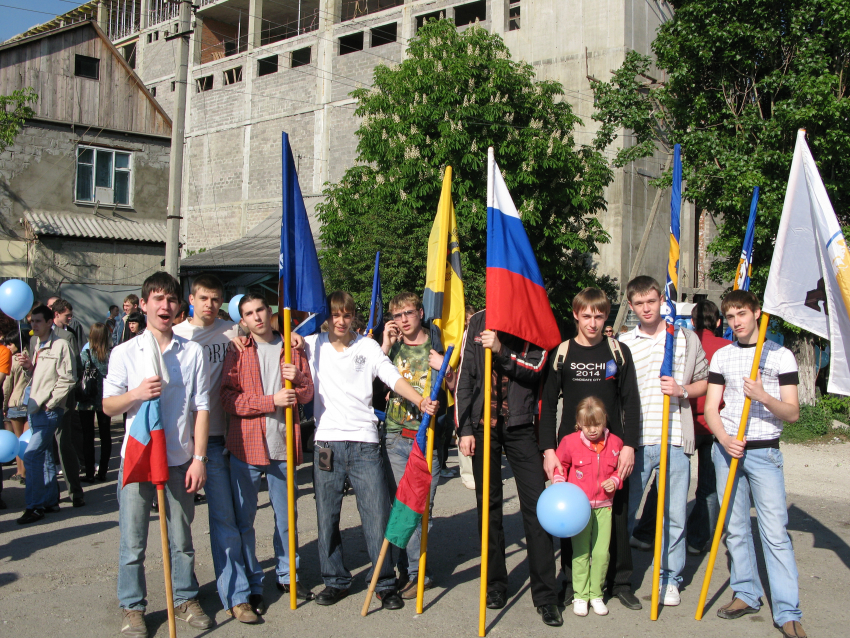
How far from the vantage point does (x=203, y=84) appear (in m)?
36.7

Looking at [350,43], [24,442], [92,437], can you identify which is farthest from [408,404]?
[350,43]

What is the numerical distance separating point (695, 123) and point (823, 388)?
661 cm

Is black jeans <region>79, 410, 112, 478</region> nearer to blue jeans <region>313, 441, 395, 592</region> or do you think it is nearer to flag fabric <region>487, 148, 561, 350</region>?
blue jeans <region>313, 441, 395, 592</region>

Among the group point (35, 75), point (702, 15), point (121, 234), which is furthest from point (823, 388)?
point (35, 75)

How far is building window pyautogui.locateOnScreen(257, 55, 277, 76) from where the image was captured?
112 feet

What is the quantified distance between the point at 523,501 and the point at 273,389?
1800 millimetres

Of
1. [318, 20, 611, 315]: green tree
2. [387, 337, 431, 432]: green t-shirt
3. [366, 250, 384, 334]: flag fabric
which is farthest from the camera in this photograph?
[318, 20, 611, 315]: green tree

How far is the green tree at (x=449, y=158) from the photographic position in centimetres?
1734

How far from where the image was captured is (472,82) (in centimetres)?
1855

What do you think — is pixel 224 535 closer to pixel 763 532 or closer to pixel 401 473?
pixel 401 473

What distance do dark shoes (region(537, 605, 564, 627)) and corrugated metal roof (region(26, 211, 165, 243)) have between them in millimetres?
19791

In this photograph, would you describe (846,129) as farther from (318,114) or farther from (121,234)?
(318,114)

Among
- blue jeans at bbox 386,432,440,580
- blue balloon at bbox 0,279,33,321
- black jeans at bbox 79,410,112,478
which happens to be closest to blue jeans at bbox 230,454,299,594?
blue jeans at bbox 386,432,440,580

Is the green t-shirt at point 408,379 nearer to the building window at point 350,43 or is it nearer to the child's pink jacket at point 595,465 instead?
the child's pink jacket at point 595,465
